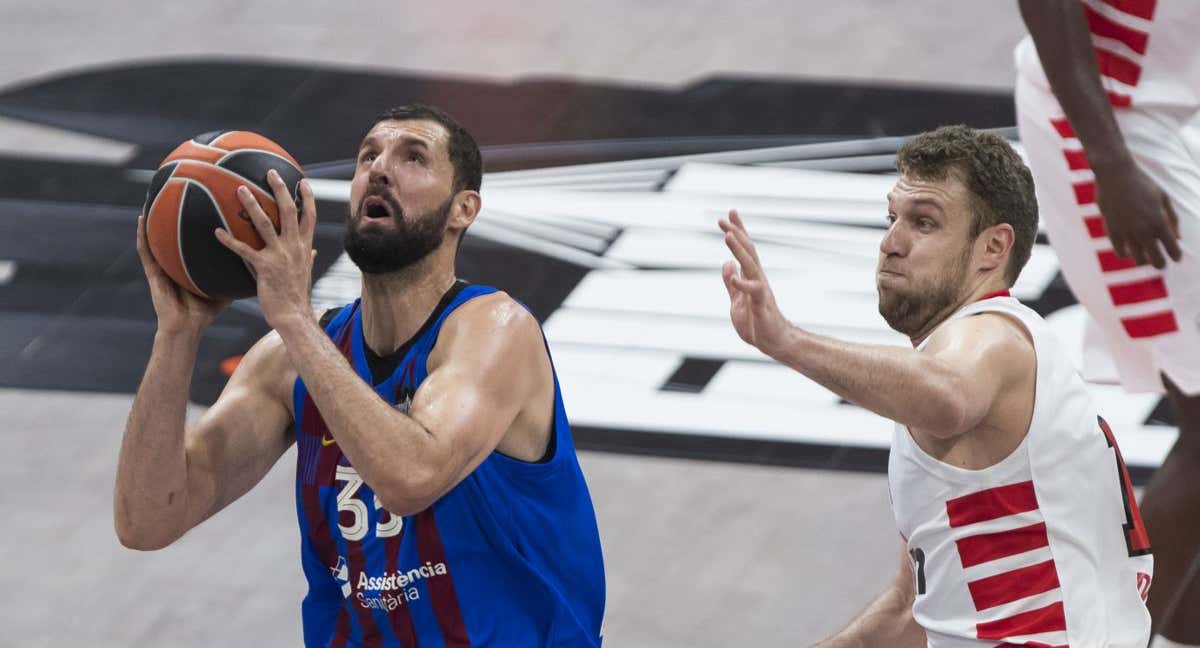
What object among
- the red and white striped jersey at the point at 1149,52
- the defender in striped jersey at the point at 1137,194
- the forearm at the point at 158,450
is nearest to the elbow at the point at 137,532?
the forearm at the point at 158,450

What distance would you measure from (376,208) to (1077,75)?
1722 mm

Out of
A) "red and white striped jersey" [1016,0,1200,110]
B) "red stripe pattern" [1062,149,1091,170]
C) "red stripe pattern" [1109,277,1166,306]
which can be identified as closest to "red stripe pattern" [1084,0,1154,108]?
"red and white striped jersey" [1016,0,1200,110]

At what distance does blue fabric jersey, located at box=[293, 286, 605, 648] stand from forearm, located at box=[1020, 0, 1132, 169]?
150 cm

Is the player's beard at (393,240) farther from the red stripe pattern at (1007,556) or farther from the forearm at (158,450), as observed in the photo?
the red stripe pattern at (1007,556)

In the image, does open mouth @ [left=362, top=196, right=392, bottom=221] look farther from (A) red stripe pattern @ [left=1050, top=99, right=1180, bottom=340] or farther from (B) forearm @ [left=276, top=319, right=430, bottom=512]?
(A) red stripe pattern @ [left=1050, top=99, right=1180, bottom=340]

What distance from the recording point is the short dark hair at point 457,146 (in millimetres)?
3531

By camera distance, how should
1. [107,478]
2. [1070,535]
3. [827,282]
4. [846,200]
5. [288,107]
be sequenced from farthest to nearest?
1. [288,107]
2. [846,200]
3. [827,282]
4. [107,478]
5. [1070,535]

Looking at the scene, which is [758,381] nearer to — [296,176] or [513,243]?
[513,243]

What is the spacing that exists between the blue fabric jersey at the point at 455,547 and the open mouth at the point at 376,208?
8.0 inches

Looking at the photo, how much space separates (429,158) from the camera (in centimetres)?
350

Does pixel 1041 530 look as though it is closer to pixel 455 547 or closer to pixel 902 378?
pixel 902 378

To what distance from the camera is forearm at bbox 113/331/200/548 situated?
3.41 metres

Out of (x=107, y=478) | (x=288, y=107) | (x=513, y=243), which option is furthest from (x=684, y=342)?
(x=288, y=107)

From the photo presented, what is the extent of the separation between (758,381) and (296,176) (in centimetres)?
256
